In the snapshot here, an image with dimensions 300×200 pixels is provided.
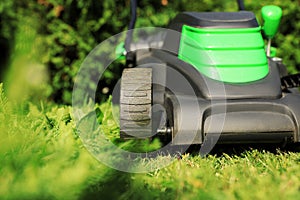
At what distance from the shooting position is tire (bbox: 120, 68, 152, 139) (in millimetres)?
2186

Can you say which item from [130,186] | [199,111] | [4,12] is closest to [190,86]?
[199,111]

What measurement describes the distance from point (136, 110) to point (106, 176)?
2.20ft

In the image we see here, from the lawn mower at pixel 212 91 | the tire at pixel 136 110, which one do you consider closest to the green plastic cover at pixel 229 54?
the lawn mower at pixel 212 91

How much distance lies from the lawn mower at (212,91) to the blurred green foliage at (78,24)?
38.9 inches

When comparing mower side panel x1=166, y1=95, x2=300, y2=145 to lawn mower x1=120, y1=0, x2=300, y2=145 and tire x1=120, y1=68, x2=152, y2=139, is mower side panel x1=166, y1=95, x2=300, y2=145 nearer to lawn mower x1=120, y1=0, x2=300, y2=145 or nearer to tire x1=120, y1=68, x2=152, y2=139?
lawn mower x1=120, y1=0, x2=300, y2=145

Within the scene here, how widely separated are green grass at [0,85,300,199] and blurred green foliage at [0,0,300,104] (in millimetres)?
1490

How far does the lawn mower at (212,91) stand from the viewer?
83.7 inches

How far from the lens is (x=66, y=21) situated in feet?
11.8

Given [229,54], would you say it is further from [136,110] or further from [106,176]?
[106,176]

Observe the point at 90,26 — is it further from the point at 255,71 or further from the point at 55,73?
the point at 255,71

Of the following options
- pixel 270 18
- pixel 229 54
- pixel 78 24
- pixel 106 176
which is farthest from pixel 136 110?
pixel 78 24

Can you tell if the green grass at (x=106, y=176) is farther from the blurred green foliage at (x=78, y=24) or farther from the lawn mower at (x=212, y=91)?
the blurred green foliage at (x=78, y=24)

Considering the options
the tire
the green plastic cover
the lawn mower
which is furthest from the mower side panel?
the green plastic cover

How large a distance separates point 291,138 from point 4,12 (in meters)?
2.14
